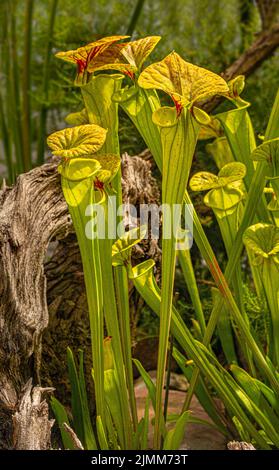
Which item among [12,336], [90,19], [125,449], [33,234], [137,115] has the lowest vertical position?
[125,449]

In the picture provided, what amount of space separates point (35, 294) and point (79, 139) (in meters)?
0.27

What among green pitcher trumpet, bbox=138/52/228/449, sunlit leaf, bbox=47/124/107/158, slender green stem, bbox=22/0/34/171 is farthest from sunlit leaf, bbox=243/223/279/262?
slender green stem, bbox=22/0/34/171

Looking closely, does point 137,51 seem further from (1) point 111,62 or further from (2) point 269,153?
(2) point 269,153

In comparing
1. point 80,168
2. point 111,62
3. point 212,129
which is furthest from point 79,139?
point 212,129

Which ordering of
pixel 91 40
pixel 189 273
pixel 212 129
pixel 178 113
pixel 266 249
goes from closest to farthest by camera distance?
pixel 178 113, pixel 266 249, pixel 189 273, pixel 212 129, pixel 91 40

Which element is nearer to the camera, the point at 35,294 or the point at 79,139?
the point at 79,139

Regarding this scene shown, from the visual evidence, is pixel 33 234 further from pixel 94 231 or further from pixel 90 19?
pixel 90 19

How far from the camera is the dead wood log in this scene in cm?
86

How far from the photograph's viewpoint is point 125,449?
93 cm

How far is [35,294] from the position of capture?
3.13 ft

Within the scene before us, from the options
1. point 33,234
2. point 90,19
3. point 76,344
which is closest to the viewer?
point 33,234

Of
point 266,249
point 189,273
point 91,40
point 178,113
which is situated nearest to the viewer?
point 178,113
